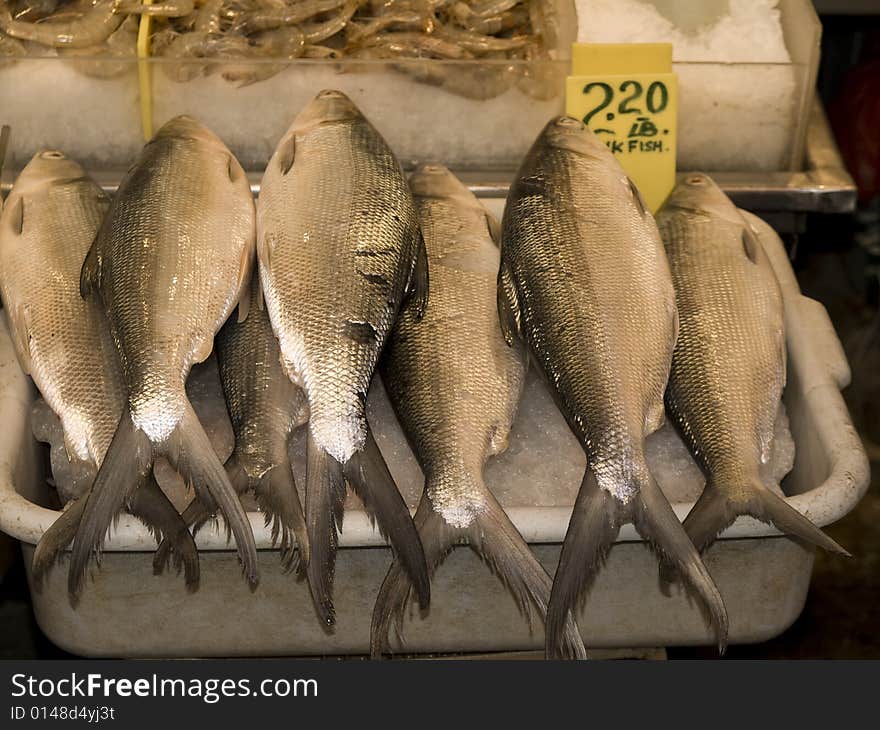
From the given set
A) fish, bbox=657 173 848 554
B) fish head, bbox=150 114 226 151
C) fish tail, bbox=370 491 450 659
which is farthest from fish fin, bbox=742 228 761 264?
fish head, bbox=150 114 226 151

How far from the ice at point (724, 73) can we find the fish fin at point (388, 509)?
3.06ft

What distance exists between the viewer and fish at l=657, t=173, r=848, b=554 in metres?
1.32

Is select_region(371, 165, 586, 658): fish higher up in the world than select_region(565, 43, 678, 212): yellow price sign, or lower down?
lower down

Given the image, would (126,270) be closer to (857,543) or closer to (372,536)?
(372,536)

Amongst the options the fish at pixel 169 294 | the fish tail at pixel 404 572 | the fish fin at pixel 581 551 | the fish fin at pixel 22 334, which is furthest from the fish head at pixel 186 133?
the fish fin at pixel 581 551

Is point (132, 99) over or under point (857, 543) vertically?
over

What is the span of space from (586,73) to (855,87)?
149 centimetres

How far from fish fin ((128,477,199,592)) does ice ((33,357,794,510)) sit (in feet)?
0.37

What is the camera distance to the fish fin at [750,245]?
1.64 metres

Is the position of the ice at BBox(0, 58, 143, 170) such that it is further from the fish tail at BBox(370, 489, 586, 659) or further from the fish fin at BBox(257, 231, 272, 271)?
the fish tail at BBox(370, 489, 586, 659)

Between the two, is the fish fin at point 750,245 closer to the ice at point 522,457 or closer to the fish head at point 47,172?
the ice at point 522,457

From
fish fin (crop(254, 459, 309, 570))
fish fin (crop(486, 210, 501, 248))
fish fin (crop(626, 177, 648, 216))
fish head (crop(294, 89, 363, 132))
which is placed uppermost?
fish head (crop(294, 89, 363, 132))

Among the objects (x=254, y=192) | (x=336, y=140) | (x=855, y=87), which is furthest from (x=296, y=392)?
(x=855, y=87)

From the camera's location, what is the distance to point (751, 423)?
1.42 m
